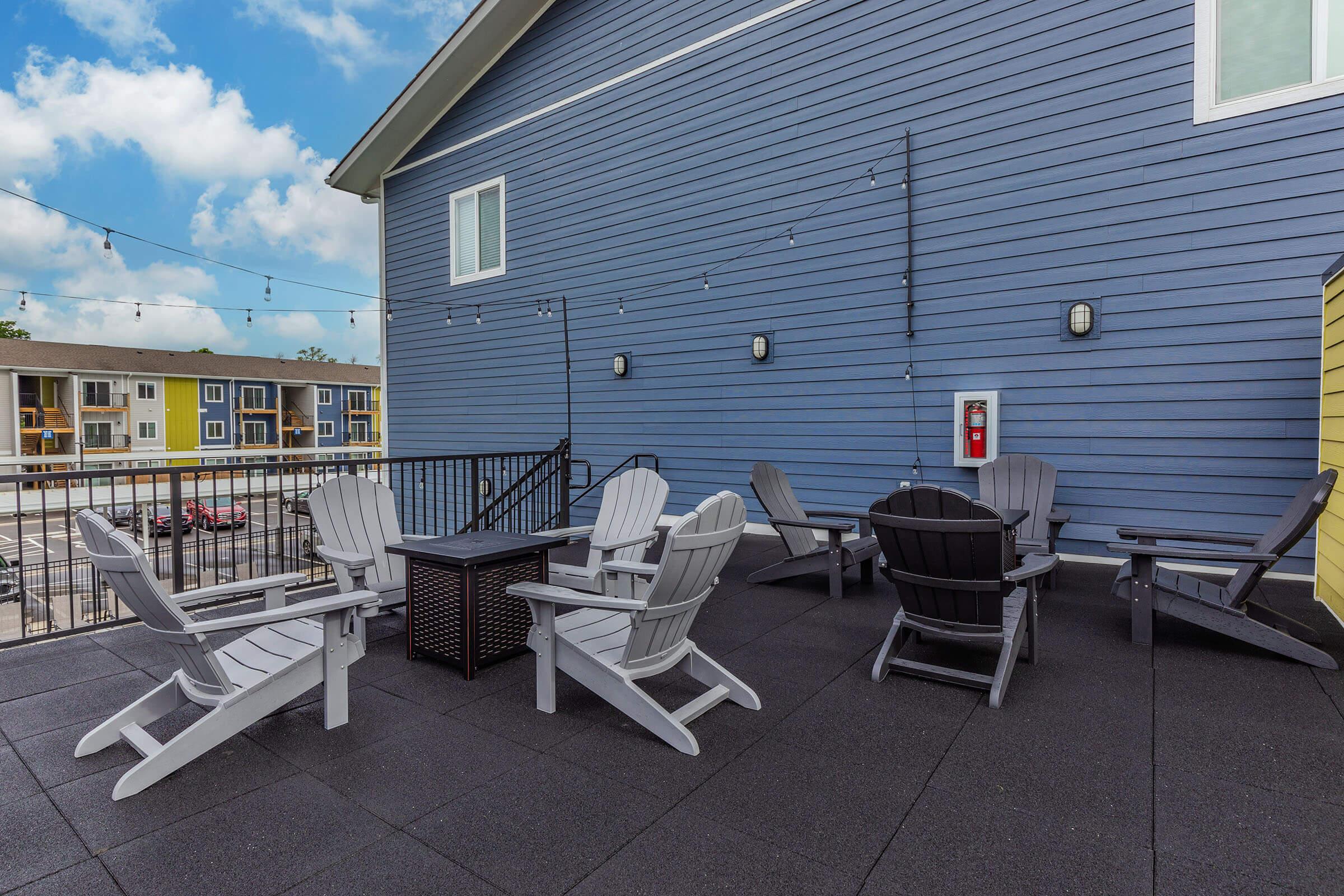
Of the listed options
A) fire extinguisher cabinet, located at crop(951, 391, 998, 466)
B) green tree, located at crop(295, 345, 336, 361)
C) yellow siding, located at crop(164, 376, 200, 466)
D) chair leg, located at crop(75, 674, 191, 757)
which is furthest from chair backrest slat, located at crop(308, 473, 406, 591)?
green tree, located at crop(295, 345, 336, 361)

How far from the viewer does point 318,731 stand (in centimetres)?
247

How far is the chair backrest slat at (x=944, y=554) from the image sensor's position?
108 inches

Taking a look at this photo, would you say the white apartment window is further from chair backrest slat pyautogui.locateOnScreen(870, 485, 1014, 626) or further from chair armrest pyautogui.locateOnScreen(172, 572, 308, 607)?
chair backrest slat pyautogui.locateOnScreen(870, 485, 1014, 626)

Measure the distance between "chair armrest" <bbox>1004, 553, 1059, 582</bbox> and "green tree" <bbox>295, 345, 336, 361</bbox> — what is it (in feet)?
192

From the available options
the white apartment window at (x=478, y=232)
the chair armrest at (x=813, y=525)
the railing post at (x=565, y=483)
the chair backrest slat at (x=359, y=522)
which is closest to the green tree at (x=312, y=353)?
the white apartment window at (x=478, y=232)

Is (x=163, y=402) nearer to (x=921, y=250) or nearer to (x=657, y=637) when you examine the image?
(x=921, y=250)

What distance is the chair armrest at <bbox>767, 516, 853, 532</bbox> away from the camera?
444 centimetres

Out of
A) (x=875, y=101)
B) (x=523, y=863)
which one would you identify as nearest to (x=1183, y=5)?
(x=875, y=101)

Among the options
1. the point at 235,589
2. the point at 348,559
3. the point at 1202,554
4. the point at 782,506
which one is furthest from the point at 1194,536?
the point at 235,589

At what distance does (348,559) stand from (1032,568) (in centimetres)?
328

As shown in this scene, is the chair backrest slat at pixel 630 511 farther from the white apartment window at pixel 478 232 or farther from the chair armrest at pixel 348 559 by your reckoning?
the white apartment window at pixel 478 232

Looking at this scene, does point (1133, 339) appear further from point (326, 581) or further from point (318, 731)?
point (326, 581)

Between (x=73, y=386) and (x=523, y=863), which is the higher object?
(x=73, y=386)

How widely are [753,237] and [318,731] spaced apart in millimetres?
5541
